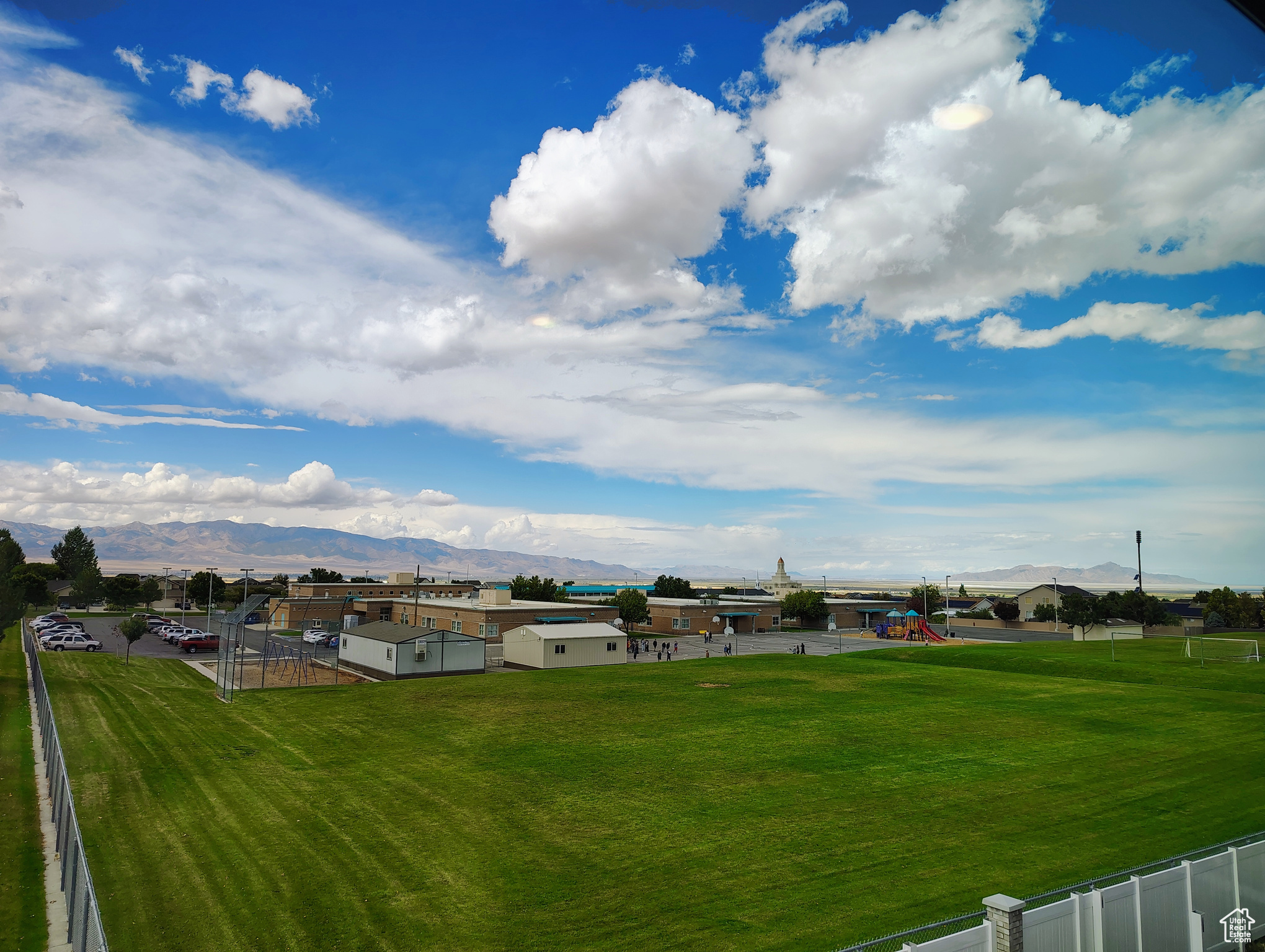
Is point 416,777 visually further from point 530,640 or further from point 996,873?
point 530,640

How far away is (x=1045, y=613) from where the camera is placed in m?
99.5

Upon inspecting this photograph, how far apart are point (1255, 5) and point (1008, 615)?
4357 inches

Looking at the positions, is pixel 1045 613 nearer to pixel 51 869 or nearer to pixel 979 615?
pixel 979 615

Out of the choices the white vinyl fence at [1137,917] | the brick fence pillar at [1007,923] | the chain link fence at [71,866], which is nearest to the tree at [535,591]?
the chain link fence at [71,866]

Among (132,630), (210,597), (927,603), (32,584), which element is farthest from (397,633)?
(927,603)

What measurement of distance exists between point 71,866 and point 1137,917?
20138 millimetres

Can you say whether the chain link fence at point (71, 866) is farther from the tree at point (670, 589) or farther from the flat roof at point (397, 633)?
the tree at point (670, 589)

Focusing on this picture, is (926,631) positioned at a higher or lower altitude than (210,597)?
lower

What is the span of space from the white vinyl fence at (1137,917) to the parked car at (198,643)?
204ft

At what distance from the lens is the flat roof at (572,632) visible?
52.6m

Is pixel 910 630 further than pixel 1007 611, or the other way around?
pixel 1007 611

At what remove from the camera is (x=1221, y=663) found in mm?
50938

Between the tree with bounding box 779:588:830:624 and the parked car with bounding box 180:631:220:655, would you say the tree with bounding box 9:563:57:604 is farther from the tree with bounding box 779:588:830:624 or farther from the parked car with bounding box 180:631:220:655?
the tree with bounding box 779:588:830:624

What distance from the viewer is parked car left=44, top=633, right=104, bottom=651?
54.9 m
